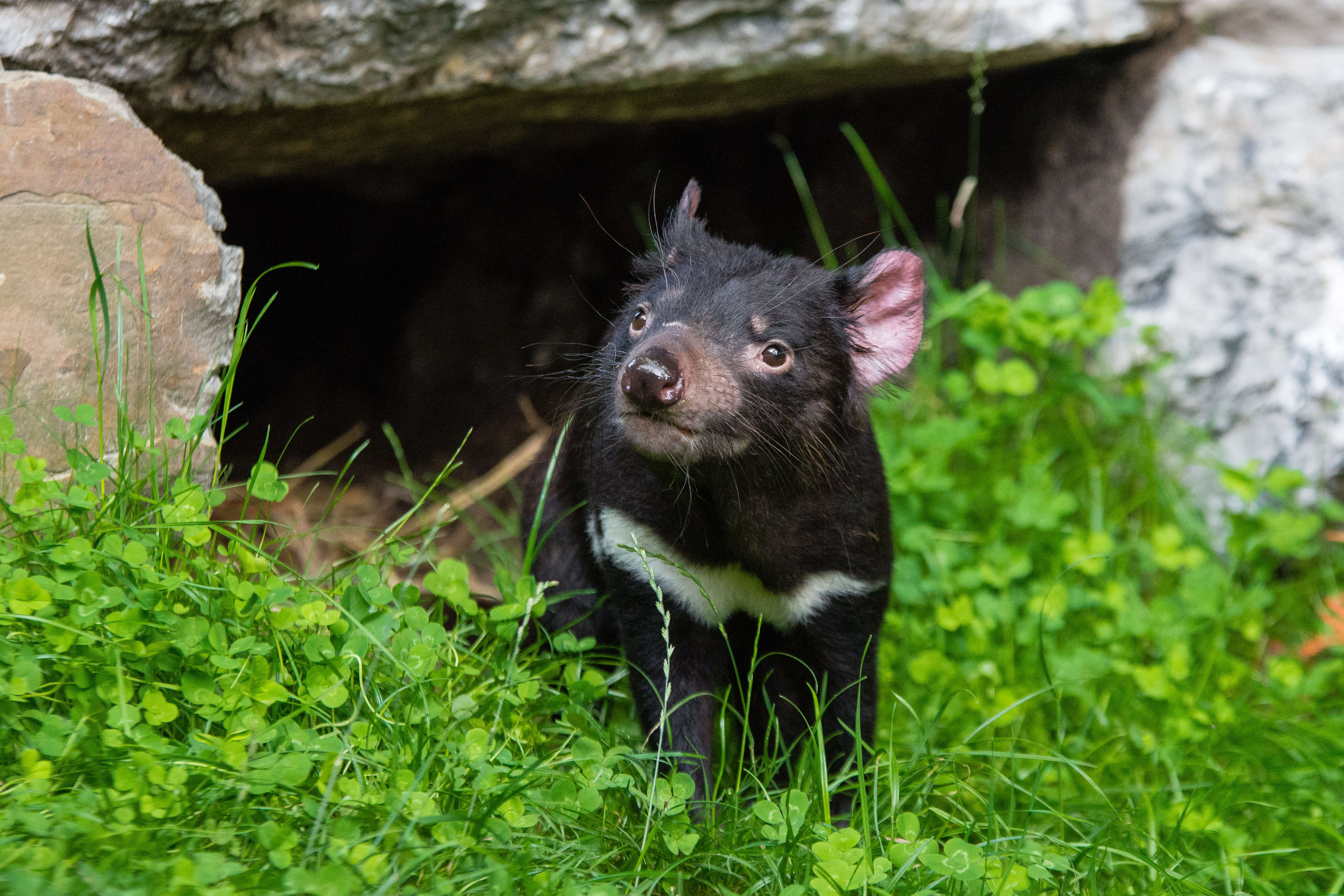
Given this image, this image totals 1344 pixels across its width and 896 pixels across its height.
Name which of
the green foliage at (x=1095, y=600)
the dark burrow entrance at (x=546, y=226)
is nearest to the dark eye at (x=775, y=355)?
the green foliage at (x=1095, y=600)

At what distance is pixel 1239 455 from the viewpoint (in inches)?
159

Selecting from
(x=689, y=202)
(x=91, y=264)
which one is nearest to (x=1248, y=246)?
(x=689, y=202)

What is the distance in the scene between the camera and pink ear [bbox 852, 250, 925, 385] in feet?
8.68

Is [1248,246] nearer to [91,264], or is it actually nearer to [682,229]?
[682,229]

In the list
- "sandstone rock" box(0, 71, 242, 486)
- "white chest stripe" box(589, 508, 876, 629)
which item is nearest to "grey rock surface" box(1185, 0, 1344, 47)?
"white chest stripe" box(589, 508, 876, 629)

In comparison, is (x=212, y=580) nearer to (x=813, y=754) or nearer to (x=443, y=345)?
(x=813, y=754)

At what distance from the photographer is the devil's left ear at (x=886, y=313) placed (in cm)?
265

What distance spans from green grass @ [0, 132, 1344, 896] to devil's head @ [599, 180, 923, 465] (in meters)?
0.63

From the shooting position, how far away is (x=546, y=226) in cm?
527

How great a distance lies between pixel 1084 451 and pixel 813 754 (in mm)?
1960

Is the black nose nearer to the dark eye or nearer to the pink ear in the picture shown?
the dark eye

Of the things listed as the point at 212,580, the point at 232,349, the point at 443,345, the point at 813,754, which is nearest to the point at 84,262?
the point at 232,349

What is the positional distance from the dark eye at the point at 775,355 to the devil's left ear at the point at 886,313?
253 mm

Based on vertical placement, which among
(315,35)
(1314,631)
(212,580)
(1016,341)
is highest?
(315,35)
